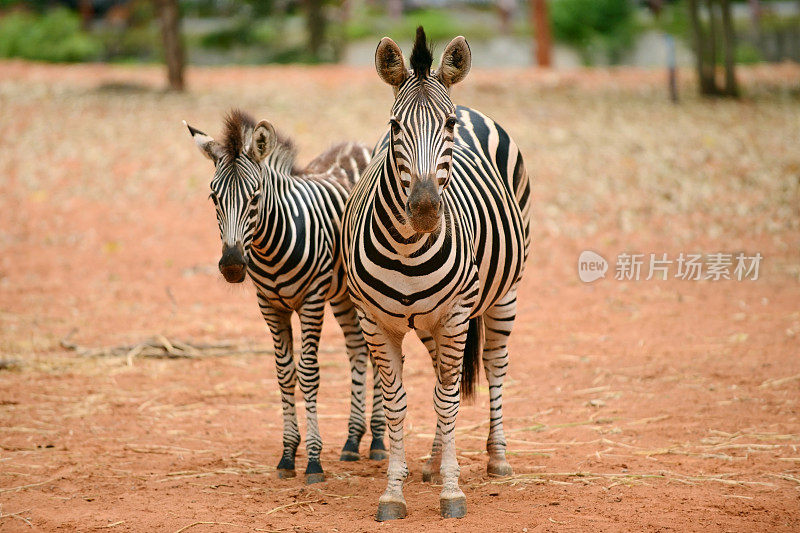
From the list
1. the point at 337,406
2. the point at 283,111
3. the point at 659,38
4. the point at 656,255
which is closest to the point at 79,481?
the point at 337,406

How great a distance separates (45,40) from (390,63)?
30.1 metres

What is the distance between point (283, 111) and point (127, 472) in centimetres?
1232

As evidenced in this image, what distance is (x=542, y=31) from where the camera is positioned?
24.8 m

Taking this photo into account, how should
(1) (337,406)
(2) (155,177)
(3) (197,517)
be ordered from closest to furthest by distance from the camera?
(3) (197,517) < (1) (337,406) < (2) (155,177)

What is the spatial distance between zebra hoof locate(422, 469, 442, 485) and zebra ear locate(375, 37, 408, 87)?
8.33 ft

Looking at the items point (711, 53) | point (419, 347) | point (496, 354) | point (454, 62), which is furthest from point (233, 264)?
point (711, 53)

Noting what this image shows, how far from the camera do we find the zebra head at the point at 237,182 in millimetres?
4699

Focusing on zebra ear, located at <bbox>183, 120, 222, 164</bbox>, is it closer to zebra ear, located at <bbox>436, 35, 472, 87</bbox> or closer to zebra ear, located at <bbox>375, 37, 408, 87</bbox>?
zebra ear, located at <bbox>375, 37, 408, 87</bbox>

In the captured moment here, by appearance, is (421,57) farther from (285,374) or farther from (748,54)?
(748,54)

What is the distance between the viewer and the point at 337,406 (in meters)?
7.14

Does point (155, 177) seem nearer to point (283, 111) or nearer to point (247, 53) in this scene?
point (283, 111)

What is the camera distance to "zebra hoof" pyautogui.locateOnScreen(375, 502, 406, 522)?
179 inches

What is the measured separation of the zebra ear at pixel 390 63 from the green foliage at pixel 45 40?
96.3 ft

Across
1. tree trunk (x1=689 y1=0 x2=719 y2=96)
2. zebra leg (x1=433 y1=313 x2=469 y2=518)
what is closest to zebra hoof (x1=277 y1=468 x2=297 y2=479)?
zebra leg (x1=433 y1=313 x2=469 y2=518)
